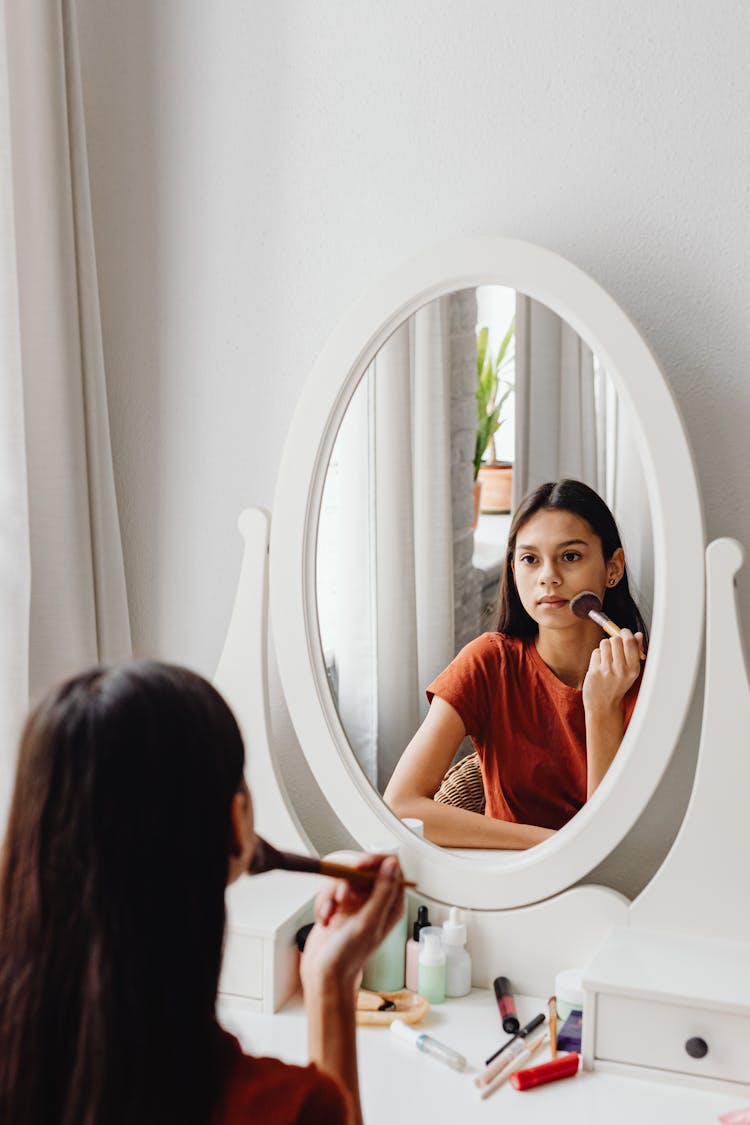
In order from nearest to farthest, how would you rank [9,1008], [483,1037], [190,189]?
[9,1008]
[483,1037]
[190,189]

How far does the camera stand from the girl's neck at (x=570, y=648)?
1327mm

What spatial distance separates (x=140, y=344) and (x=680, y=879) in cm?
94

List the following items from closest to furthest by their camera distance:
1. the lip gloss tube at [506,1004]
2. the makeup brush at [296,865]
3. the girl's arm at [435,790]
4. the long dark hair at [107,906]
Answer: the long dark hair at [107,906] < the makeup brush at [296,865] < the lip gloss tube at [506,1004] < the girl's arm at [435,790]

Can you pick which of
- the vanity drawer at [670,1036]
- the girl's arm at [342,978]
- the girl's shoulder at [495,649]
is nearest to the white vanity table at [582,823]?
the vanity drawer at [670,1036]

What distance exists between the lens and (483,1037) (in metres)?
1.25

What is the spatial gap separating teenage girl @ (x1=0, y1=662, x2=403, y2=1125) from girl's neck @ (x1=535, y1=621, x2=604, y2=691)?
65 centimetres

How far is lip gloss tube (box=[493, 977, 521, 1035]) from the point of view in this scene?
1.26 meters

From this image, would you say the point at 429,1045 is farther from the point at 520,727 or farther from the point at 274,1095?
the point at 274,1095

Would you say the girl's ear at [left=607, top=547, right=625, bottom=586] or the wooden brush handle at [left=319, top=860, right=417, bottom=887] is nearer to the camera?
the wooden brush handle at [left=319, top=860, right=417, bottom=887]

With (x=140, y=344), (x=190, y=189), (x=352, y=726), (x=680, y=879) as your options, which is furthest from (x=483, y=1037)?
(x=190, y=189)

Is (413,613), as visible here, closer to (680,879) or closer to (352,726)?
(352,726)

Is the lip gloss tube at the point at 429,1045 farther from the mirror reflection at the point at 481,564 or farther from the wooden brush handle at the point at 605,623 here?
the wooden brush handle at the point at 605,623

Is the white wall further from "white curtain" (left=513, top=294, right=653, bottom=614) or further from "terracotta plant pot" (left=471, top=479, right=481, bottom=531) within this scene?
"terracotta plant pot" (left=471, top=479, right=481, bottom=531)

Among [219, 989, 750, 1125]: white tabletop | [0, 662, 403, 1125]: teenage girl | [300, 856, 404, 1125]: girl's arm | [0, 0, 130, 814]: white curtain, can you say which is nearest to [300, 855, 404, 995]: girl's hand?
[300, 856, 404, 1125]: girl's arm
